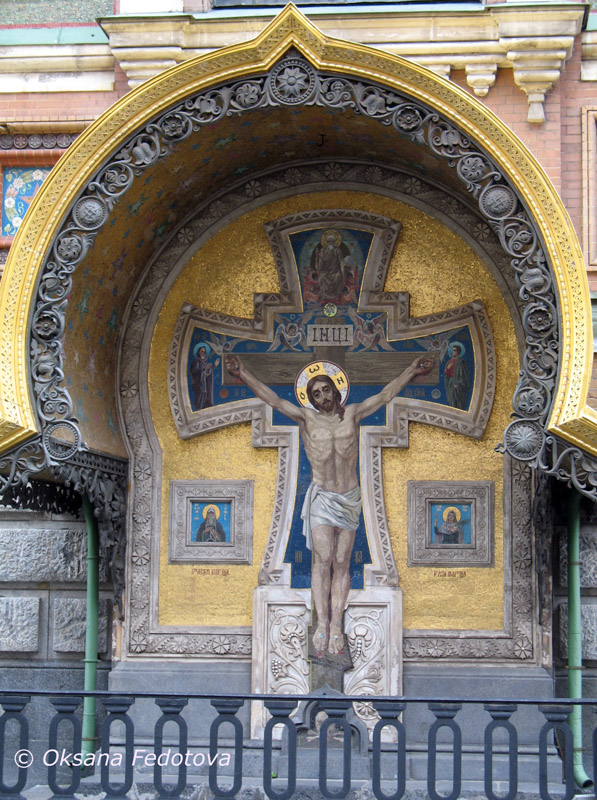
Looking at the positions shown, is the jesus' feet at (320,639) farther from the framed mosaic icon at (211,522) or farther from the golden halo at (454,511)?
the golden halo at (454,511)

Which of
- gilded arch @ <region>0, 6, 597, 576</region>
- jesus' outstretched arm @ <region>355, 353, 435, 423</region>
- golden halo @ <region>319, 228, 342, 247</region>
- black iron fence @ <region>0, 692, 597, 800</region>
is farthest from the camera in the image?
golden halo @ <region>319, 228, 342, 247</region>

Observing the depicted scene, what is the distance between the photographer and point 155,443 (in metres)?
9.52

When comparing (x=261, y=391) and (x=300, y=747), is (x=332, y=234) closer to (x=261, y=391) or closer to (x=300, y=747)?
(x=261, y=391)

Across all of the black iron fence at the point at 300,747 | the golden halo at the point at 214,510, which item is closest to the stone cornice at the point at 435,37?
the golden halo at the point at 214,510

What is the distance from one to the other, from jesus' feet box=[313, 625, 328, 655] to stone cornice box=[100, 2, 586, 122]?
407 centimetres

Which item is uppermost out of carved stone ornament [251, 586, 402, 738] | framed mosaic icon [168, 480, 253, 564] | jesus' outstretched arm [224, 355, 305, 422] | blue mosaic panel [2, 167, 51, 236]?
blue mosaic panel [2, 167, 51, 236]

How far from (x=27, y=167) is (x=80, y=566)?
124 inches

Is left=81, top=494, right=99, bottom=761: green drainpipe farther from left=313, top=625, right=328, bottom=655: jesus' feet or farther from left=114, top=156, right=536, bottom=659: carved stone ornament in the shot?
left=313, top=625, right=328, bottom=655: jesus' feet

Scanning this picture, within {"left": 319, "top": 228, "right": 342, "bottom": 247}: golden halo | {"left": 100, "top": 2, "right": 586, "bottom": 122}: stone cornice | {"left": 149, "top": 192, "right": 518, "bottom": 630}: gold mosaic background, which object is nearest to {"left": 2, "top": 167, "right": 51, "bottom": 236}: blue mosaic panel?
{"left": 100, "top": 2, "right": 586, "bottom": 122}: stone cornice

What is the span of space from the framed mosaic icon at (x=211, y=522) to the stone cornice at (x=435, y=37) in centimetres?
315

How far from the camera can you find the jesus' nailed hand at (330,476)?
9180 mm

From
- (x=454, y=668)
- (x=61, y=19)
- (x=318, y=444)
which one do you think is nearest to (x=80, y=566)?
(x=318, y=444)

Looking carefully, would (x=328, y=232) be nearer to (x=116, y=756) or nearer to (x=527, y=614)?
(x=527, y=614)

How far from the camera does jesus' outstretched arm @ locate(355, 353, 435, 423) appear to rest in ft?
30.7
